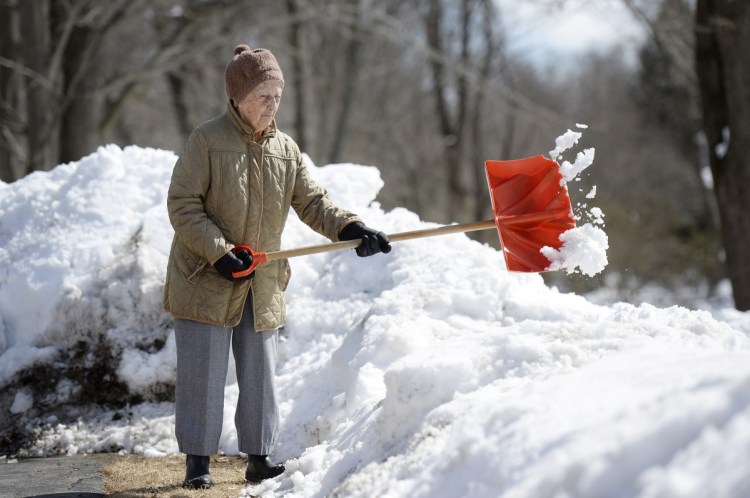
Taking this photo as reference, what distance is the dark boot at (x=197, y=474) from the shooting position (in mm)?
3967

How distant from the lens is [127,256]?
570cm

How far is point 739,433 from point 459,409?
1.20 m

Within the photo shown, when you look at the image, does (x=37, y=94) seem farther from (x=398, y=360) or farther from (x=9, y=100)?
(x=398, y=360)

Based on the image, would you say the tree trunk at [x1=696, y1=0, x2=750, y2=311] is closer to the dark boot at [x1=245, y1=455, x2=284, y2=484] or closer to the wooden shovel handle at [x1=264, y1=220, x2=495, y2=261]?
the wooden shovel handle at [x1=264, y1=220, x2=495, y2=261]

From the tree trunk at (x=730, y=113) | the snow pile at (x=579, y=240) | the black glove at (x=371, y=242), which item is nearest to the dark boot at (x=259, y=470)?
the black glove at (x=371, y=242)

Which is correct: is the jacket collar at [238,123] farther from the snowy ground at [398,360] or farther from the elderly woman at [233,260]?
the snowy ground at [398,360]

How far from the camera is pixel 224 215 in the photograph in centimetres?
397

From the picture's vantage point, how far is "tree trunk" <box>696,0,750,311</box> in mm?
8047

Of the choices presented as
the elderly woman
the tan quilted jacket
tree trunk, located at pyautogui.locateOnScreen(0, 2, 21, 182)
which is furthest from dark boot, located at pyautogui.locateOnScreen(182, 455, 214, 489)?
tree trunk, located at pyautogui.locateOnScreen(0, 2, 21, 182)

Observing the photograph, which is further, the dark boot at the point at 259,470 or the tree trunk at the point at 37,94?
the tree trunk at the point at 37,94

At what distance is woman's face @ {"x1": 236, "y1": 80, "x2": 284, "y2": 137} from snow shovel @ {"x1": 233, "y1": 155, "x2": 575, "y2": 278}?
0.70 metres

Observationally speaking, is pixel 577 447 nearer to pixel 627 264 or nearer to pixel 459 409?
pixel 459 409

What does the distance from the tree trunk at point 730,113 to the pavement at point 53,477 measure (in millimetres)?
6206

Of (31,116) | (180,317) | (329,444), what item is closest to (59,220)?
(180,317)
